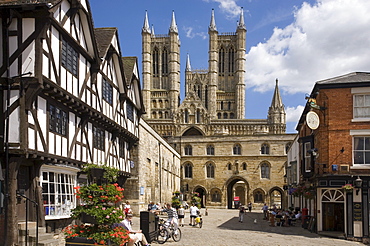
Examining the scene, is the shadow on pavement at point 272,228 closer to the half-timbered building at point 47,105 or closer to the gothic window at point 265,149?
the half-timbered building at point 47,105

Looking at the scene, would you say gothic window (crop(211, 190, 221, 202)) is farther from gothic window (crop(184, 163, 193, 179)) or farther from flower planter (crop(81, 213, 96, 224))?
flower planter (crop(81, 213, 96, 224))

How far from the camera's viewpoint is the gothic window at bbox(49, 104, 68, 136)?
1461 centimetres

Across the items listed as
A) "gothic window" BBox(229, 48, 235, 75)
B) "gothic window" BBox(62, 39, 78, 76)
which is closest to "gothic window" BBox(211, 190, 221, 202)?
"gothic window" BBox(62, 39, 78, 76)

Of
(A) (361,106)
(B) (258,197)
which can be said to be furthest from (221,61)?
(A) (361,106)

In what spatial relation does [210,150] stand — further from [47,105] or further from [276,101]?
[47,105]

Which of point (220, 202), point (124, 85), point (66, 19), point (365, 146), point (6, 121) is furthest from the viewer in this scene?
point (220, 202)

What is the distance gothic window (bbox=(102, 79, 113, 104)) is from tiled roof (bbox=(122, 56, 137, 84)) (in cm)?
375

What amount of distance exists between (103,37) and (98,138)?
5199 mm

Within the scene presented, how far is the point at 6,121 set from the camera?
486 inches

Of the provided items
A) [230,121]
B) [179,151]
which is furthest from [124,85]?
[230,121]

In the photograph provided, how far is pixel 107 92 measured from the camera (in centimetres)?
2144

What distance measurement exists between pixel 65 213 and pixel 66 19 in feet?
23.1

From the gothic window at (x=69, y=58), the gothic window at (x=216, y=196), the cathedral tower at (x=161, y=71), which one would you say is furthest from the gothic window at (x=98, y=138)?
the cathedral tower at (x=161, y=71)

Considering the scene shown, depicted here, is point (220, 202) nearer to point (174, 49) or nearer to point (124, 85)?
point (124, 85)
